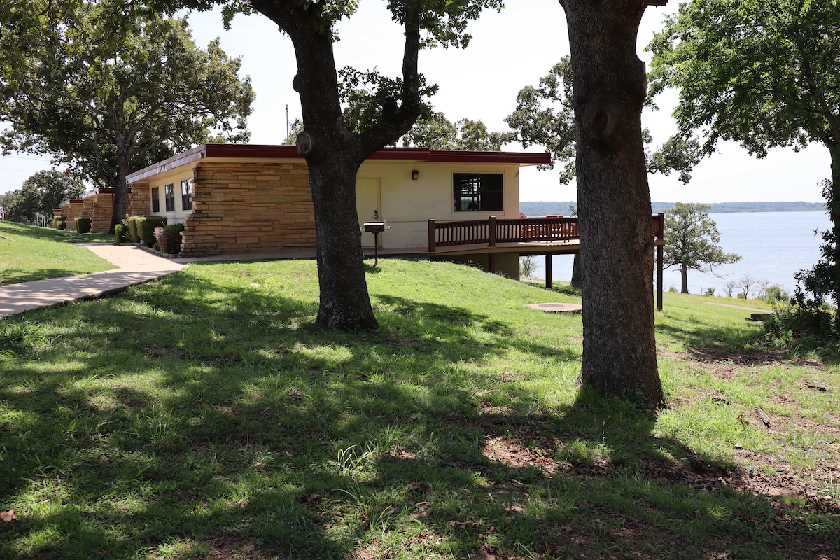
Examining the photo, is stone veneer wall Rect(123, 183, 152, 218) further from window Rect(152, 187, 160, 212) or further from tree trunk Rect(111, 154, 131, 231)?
tree trunk Rect(111, 154, 131, 231)

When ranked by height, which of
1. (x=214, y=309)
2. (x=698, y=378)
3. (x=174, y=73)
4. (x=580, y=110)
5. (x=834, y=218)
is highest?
(x=174, y=73)

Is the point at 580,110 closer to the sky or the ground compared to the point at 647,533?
closer to the sky

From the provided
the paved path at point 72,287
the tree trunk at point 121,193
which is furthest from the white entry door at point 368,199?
the tree trunk at point 121,193

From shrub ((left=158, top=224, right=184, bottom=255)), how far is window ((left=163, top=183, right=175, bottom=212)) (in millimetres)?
5697

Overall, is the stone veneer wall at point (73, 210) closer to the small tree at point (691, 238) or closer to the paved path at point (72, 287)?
the paved path at point (72, 287)

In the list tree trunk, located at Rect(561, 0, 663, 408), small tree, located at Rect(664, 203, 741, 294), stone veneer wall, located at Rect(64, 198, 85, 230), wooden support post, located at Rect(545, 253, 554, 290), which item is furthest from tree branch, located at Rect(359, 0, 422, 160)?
small tree, located at Rect(664, 203, 741, 294)

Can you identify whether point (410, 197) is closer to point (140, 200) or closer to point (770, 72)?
point (770, 72)

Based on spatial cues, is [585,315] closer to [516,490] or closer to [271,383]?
[516,490]

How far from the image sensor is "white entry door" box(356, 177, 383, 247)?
20672 mm

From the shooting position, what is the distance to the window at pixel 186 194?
70.8 ft

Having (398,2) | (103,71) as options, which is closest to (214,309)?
(398,2)

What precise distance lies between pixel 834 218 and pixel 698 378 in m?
7.46

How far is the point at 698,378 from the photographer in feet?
24.7

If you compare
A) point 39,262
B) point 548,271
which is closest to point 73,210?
point 39,262
